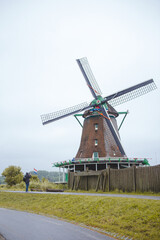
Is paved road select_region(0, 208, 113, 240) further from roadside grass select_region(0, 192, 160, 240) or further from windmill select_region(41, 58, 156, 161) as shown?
windmill select_region(41, 58, 156, 161)

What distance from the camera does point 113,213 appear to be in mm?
8586

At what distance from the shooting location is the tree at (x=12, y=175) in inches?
1678

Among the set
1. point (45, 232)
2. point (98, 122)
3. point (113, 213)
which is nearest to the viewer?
point (45, 232)

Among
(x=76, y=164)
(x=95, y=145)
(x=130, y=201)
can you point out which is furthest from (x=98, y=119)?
(x=130, y=201)

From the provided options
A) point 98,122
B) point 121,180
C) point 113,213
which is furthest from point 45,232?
point 98,122

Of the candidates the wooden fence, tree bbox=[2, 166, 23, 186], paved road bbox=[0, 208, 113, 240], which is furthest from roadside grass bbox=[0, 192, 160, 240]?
tree bbox=[2, 166, 23, 186]

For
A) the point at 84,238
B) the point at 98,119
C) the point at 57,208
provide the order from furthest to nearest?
the point at 98,119, the point at 57,208, the point at 84,238

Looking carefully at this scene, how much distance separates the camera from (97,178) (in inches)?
763

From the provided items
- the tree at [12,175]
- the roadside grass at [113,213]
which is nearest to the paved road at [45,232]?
the roadside grass at [113,213]

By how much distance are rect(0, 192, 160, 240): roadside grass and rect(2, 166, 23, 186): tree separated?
101 feet

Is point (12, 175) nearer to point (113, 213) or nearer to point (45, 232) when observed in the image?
point (113, 213)

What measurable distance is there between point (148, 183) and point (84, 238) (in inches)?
368

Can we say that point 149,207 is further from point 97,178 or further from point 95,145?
point 95,145

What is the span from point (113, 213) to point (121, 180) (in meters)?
8.36
